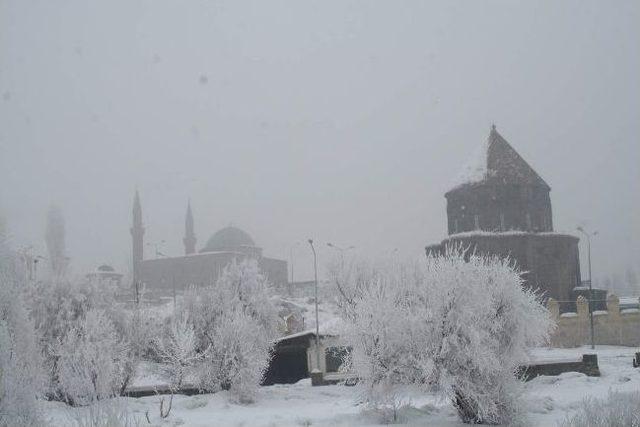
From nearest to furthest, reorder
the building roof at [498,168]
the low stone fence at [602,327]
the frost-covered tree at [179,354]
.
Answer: the frost-covered tree at [179,354]
the low stone fence at [602,327]
the building roof at [498,168]

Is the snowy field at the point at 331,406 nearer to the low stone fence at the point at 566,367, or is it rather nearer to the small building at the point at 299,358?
the low stone fence at the point at 566,367

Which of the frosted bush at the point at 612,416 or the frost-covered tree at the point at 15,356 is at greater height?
the frost-covered tree at the point at 15,356

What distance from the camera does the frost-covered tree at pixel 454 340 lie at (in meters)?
19.5

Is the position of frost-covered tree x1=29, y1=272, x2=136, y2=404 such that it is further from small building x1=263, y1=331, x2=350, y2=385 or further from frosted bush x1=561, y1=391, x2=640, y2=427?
frosted bush x1=561, y1=391, x2=640, y2=427

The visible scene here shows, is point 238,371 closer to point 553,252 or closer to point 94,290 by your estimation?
point 94,290

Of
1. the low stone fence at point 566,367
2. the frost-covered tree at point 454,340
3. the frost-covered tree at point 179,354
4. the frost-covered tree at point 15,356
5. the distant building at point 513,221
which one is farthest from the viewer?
the distant building at point 513,221

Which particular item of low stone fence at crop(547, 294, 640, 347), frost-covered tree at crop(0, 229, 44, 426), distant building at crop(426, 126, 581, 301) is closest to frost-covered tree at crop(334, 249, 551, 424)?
frost-covered tree at crop(0, 229, 44, 426)

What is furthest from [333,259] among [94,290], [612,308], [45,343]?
[612,308]

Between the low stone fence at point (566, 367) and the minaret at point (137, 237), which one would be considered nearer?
the low stone fence at point (566, 367)

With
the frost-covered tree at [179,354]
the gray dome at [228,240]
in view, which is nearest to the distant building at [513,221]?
the frost-covered tree at [179,354]

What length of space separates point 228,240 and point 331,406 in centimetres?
7615

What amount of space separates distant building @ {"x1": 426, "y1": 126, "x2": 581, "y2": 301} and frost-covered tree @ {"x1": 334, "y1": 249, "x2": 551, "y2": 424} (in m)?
26.4

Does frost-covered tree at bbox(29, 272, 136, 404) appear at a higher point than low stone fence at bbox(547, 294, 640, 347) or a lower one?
higher

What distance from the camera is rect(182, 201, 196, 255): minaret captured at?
101 metres
